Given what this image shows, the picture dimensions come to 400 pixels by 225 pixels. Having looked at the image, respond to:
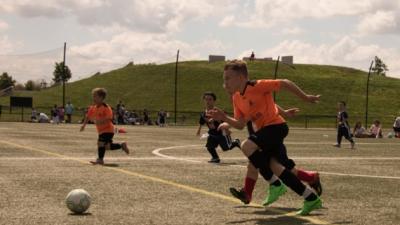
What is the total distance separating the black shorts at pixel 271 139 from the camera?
7418 mm

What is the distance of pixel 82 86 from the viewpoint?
4227 inches

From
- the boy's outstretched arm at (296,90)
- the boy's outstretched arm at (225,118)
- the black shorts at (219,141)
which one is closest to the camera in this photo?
the boy's outstretched arm at (296,90)

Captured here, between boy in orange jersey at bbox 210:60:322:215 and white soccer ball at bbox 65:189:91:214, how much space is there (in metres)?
1.75

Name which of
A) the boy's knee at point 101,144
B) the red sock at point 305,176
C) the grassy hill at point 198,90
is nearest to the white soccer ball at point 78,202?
the red sock at point 305,176

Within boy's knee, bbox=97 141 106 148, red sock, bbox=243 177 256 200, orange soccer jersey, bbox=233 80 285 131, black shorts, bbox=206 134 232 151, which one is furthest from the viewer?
black shorts, bbox=206 134 232 151

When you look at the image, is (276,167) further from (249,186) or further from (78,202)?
(78,202)

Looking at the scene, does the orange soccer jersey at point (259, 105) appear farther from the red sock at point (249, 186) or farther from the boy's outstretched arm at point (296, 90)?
the red sock at point (249, 186)

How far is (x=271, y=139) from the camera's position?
7441 millimetres

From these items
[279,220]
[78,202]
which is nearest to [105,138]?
[78,202]

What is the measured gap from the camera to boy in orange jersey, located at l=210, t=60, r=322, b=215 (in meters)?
7.39

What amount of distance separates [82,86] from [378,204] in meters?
102

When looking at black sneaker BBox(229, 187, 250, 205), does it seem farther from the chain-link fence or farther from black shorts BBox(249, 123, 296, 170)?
the chain-link fence

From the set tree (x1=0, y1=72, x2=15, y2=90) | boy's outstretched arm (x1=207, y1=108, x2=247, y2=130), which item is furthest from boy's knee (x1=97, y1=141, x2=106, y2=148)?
tree (x1=0, y1=72, x2=15, y2=90)

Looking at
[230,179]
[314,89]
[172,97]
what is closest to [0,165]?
[230,179]
